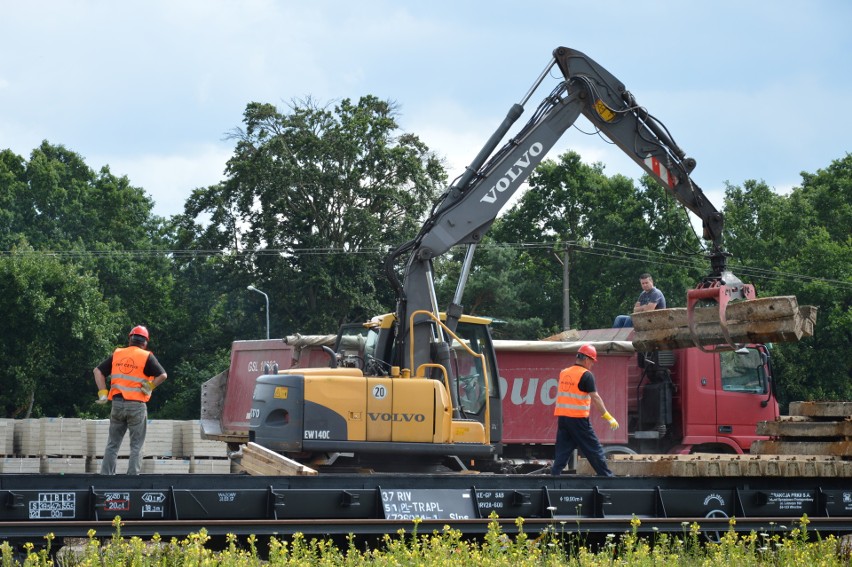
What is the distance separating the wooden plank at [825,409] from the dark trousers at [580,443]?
2.26 meters

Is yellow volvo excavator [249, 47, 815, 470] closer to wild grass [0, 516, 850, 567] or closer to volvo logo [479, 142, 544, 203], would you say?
volvo logo [479, 142, 544, 203]

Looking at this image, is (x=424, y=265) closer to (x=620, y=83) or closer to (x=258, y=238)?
(x=620, y=83)

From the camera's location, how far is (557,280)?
186ft

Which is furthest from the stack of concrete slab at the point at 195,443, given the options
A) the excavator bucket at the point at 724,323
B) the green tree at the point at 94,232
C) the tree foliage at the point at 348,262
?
the green tree at the point at 94,232

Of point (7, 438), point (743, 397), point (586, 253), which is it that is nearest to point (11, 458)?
point (7, 438)

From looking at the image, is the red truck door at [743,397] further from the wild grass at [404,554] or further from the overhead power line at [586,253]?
the overhead power line at [586,253]

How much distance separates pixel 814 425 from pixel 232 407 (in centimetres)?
1033

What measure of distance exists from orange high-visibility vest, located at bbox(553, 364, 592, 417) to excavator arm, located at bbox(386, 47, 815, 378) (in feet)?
5.01

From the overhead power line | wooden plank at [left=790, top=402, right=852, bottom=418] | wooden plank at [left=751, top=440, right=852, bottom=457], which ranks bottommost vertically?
wooden plank at [left=751, top=440, right=852, bottom=457]

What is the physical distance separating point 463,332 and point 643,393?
14.8ft

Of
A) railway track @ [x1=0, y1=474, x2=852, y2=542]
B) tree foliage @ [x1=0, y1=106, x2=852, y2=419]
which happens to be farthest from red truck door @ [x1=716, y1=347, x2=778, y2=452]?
tree foliage @ [x1=0, y1=106, x2=852, y2=419]

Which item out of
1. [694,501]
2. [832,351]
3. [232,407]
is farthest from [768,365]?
[832,351]

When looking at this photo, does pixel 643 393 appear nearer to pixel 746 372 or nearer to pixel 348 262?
pixel 746 372

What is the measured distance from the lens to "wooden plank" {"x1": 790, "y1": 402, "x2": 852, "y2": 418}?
11828 millimetres
